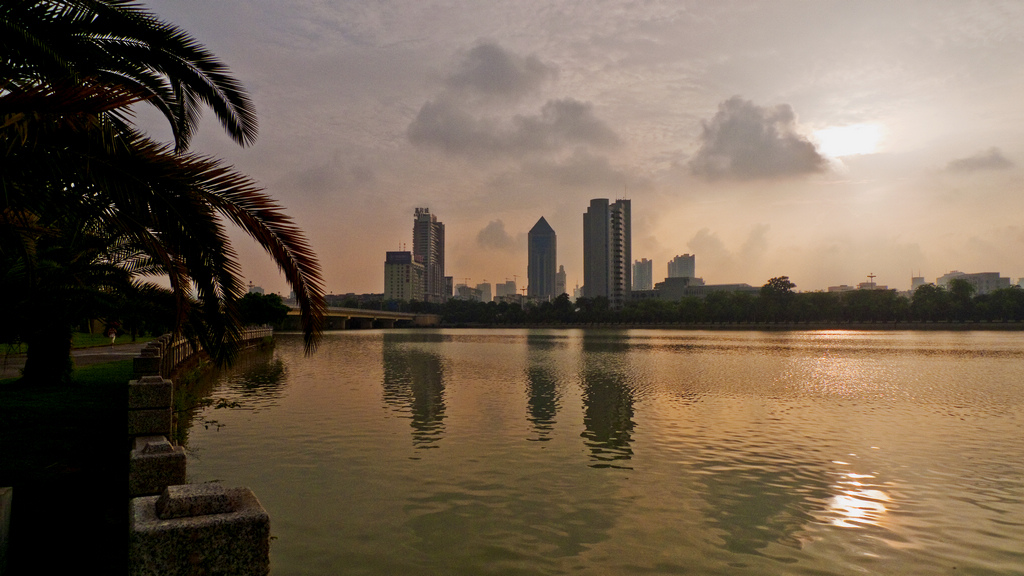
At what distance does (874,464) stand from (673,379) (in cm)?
1637

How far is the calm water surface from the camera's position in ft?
27.3

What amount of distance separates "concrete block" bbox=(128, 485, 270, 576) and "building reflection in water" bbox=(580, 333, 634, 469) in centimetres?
970

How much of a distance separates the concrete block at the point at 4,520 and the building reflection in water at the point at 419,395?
8803 mm

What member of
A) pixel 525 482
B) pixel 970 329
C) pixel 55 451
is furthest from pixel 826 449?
pixel 970 329

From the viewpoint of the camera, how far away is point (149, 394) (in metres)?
9.62

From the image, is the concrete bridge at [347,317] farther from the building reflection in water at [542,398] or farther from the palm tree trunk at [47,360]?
the palm tree trunk at [47,360]

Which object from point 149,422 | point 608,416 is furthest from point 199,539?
point 608,416

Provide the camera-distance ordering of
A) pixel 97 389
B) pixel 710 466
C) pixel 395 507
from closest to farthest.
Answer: pixel 395 507, pixel 710 466, pixel 97 389

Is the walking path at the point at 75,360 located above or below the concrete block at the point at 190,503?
below

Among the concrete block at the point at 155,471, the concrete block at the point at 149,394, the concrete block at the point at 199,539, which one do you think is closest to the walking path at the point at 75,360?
the concrete block at the point at 149,394

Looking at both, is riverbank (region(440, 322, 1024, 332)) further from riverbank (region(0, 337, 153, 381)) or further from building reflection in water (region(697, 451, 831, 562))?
building reflection in water (region(697, 451, 831, 562))

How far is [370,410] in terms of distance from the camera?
1955 cm

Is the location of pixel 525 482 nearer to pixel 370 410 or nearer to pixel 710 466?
pixel 710 466

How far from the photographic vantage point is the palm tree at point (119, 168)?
626 cm
